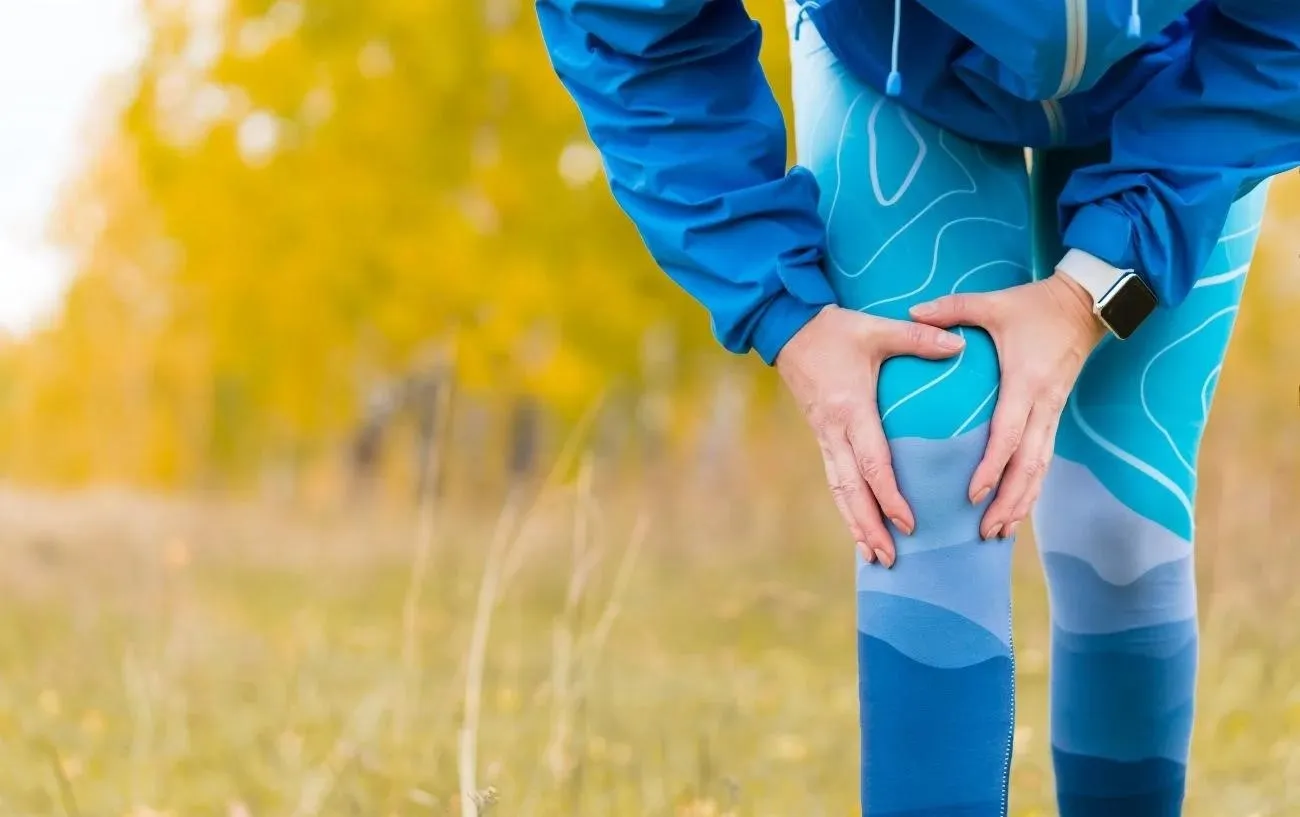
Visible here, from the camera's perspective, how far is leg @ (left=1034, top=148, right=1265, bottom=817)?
4.17 feet

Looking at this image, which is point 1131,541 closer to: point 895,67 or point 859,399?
point 859,399

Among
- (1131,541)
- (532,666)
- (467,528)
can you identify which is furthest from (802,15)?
(467,528)

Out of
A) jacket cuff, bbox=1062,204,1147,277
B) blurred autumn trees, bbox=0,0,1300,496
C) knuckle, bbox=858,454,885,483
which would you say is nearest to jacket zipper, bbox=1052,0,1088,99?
jacket cuff, bbox=1062,204,1147,277

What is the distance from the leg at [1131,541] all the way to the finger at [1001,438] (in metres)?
0.28

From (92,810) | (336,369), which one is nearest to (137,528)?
(336,369)

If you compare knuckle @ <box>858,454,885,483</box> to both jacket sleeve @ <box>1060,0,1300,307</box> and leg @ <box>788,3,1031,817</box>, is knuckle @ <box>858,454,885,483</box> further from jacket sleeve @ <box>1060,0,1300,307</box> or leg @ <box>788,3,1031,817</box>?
→ jacket sleeve @ <box>1060,0,1300,307</box>

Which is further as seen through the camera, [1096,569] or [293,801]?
[293,801]

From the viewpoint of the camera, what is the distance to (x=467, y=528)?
690cm

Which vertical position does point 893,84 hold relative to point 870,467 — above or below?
above

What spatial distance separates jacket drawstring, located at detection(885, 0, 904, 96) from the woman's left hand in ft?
0.58

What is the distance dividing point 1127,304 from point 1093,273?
0.12 feet

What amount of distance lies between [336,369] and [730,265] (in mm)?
8947

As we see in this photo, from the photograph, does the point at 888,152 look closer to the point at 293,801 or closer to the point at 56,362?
the point at 293,801

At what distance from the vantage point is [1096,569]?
4.33ft
